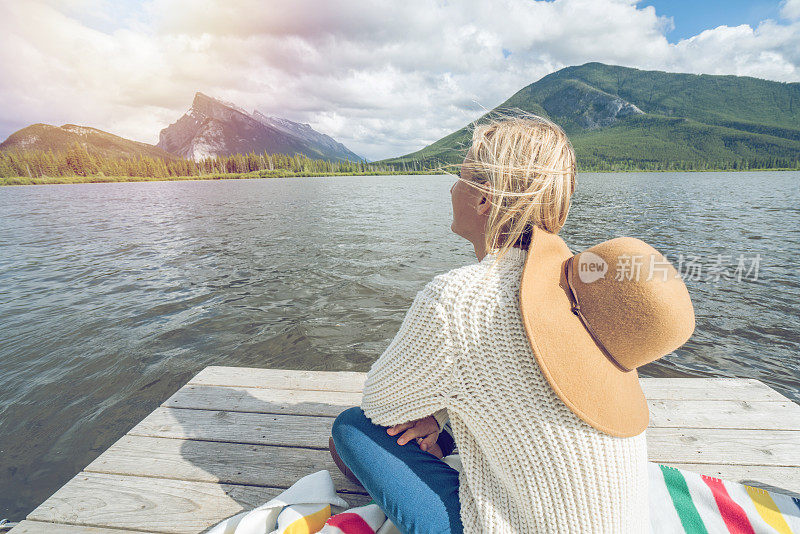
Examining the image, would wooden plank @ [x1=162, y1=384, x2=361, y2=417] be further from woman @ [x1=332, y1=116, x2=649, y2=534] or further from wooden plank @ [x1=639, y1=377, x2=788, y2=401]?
wooden plank @ [x1=639, y1=377, x2=788, y2=401]

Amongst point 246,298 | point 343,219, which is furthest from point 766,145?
point 246,298

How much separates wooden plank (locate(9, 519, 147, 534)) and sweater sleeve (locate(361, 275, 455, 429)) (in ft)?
6.73

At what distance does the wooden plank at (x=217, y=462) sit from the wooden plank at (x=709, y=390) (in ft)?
10.5

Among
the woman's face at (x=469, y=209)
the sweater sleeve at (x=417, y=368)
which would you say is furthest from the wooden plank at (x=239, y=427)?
the woman's face at (x=469, y=209)

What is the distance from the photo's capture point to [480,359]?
144 cm

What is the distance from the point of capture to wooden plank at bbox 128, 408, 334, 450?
3271 mm

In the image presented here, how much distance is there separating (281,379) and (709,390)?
445 cm

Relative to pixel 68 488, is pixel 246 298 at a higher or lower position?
lower

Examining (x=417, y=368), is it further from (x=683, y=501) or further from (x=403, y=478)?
(x=683, y=501)

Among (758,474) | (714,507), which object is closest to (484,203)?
(714,507)

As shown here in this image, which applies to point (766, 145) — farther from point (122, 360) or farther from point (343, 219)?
point (122, 360)

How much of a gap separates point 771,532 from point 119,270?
14495 mm

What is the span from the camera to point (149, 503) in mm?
2680

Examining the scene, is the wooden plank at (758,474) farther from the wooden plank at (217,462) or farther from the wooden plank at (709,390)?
the wooden plank at (217,462)
